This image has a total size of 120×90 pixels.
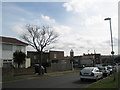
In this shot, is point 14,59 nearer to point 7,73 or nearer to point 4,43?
point 4,43

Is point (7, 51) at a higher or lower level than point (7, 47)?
lower

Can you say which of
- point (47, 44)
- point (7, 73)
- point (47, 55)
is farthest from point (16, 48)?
point (47, 55)

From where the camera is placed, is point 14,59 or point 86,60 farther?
point 86,60

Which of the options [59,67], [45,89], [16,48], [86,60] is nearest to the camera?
[45,89]

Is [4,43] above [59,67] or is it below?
above

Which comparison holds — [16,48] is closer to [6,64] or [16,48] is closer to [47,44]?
[6,64]

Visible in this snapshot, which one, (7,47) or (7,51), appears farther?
(7,47)

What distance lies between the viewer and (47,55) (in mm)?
74562

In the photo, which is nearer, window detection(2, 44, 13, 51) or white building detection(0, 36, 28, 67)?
white building detection(0, 36, 28, 67)

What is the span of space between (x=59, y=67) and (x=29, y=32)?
16.9 metres

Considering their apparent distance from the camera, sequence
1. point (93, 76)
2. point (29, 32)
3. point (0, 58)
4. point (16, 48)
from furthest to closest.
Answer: point (16, 48) → point (0, 58) → point (29, 32) → point (93, 76)

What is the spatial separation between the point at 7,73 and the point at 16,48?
12991 mm

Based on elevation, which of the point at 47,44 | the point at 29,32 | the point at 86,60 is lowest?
the point at 86,60

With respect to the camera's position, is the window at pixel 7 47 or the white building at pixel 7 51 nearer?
the white building at pixel 7 51
